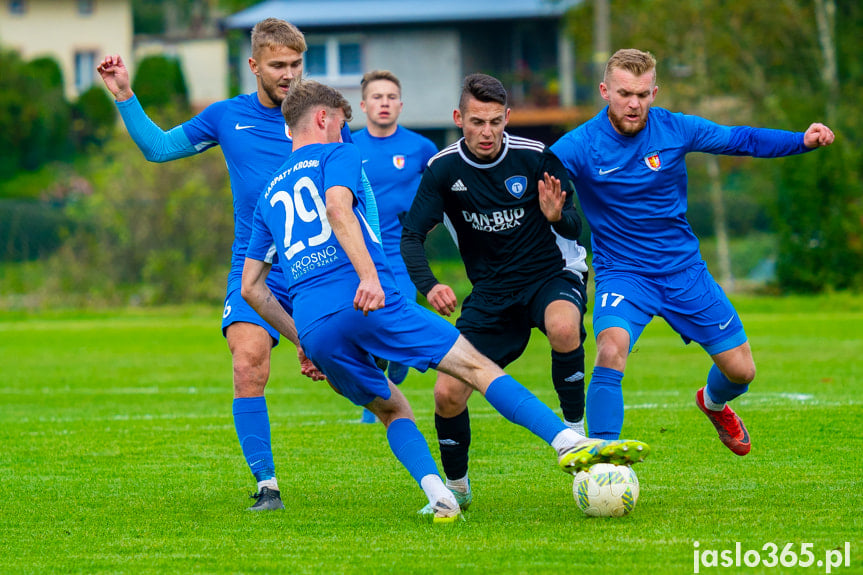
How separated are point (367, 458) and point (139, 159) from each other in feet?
52.8

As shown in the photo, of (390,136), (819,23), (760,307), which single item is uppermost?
(819,23)

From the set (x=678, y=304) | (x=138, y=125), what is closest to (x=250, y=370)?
(x=138, y=125)

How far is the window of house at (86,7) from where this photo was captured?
168ft

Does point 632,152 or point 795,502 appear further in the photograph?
point 632,152

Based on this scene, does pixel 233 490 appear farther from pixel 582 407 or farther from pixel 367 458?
pixel 582 407

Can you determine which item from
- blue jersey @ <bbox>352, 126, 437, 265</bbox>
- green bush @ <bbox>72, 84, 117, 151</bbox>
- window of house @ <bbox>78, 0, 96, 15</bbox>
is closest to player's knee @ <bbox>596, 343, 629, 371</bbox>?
blue jersey @ <bbox>352, 126, 437, 265</bbox>

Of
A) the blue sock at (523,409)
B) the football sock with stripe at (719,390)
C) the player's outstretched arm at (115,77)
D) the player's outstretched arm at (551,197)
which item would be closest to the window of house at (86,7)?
the player's outstretched arm at (115,77)

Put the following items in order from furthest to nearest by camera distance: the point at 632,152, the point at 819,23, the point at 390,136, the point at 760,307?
the point at 819,23
the point at 760,307
the point at 390,136
the point at 632,152

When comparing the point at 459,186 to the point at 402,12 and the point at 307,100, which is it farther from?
the point at 402,12

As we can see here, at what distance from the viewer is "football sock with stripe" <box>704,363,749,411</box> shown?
22.6ft

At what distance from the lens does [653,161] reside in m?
6.46

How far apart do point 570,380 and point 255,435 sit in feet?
6.04

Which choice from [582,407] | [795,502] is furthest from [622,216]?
[795,502]

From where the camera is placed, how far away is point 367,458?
7672 mm
